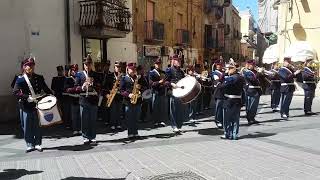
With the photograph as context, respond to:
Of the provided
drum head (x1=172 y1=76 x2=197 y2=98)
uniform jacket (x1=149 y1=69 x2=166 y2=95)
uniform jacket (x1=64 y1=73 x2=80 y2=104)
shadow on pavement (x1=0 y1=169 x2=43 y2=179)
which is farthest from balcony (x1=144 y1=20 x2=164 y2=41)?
shadow on pavement (x1=0 y1=169 x2=43 y2=179)

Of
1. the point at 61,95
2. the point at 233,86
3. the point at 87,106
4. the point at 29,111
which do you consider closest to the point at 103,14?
the point at 61,95

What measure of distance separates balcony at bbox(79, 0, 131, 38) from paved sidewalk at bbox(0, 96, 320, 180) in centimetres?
676

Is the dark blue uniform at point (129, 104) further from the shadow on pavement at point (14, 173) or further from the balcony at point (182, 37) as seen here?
the balcony at point (182, 37)

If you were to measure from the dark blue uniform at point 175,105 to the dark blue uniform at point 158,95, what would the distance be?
275mm

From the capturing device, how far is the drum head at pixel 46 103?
9437 mm

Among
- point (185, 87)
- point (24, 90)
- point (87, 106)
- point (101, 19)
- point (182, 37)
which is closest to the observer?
point (24, 90)

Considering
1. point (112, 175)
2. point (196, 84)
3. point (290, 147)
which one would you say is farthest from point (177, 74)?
point (112, 175)

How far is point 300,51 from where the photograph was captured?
82.7ft

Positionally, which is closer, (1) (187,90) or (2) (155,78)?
(1) (187,90)

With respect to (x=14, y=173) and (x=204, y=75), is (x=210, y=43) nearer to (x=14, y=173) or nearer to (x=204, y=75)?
(x=204, y=75)

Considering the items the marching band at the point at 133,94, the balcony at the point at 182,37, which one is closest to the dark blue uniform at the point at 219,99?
the marching band at the point at 133,94

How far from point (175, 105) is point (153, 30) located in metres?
Answer: 13.1

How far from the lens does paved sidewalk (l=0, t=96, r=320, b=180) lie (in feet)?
25.3

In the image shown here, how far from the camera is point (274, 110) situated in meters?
16.5
